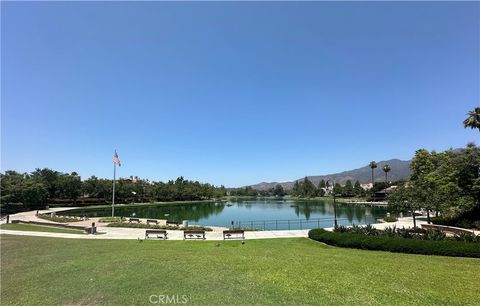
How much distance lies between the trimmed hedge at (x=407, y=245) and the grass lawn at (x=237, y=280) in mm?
1514

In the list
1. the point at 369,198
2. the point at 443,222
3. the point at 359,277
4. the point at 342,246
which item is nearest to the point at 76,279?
the point at 359,277

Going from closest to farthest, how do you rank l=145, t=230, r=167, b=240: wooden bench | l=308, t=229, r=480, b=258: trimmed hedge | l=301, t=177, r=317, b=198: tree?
1. l=308, t=229, r=480, b=258: trimmed hedge
2. l=145, t=230, r=167, b=240: wooden bench
3. l=301, t=177, r=317, b=198: tree

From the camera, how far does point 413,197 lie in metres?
29.5

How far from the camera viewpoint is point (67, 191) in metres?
75.7

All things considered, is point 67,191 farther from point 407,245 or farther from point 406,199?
point 407,245

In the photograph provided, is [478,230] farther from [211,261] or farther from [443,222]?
[211,261]

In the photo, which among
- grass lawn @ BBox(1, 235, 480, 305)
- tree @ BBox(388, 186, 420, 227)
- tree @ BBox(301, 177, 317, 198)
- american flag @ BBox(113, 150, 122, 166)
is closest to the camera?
grass lawn @ BBox(1, 235, 480, 305)

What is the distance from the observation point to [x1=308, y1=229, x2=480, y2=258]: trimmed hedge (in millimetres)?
14367

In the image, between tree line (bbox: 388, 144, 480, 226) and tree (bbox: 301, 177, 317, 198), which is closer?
tree line (bbox: 388, 144, 480, 226)

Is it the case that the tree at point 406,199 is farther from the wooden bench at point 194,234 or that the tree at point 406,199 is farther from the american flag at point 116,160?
the american flag at point 116,160

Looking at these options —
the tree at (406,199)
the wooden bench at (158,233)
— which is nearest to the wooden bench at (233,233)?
the wooden bench at (158,233)

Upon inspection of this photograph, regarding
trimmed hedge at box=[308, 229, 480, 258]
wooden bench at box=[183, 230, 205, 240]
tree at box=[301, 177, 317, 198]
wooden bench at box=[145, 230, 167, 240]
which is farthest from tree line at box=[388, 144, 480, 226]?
tree at box=[301, 177, 317, 198]

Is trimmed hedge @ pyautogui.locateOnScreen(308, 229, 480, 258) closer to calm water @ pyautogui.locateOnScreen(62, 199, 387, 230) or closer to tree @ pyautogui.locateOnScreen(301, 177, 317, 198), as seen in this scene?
calm water @ pyautogui.locateOnScreen(62, 199, 387, 230)

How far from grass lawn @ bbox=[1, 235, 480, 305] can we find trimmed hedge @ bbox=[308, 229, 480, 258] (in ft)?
4.97
